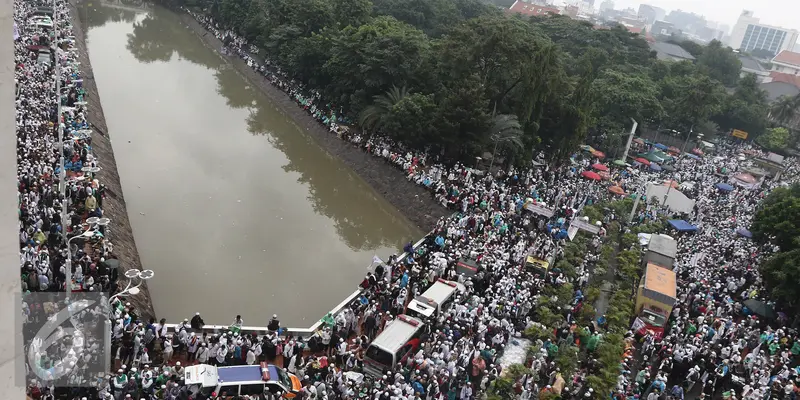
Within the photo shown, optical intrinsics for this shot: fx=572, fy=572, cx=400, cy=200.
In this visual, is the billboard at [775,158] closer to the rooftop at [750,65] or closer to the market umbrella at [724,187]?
the market umbrella at [724,187]

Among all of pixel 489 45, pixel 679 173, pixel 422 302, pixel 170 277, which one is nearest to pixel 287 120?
pixel 489 45

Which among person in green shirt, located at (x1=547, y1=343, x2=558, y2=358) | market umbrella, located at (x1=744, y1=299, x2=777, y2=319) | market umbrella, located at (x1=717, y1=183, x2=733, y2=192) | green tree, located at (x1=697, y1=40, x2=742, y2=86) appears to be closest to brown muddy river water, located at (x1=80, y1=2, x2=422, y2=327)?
person in green shirt, located at (x1=547, y1=343, x2=558, y2=358)

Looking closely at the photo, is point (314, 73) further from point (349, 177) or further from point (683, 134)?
point (683, 134)

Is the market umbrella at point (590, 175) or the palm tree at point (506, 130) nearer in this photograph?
the palm tree at point (506, 130)

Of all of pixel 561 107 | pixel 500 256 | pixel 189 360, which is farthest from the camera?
pixel 561 107

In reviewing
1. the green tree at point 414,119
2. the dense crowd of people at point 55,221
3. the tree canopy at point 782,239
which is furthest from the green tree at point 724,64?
the dense crowd of people at point 55,221

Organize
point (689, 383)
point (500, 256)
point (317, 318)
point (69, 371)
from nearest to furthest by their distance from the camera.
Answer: point (69, 371), point (689, 383), point (317, 318), point (500, 256)

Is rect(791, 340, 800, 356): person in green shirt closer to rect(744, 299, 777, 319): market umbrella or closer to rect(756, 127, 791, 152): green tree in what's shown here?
rect(744, 299, 777, 319): market umbrella

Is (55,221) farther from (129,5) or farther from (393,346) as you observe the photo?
(129,5)
